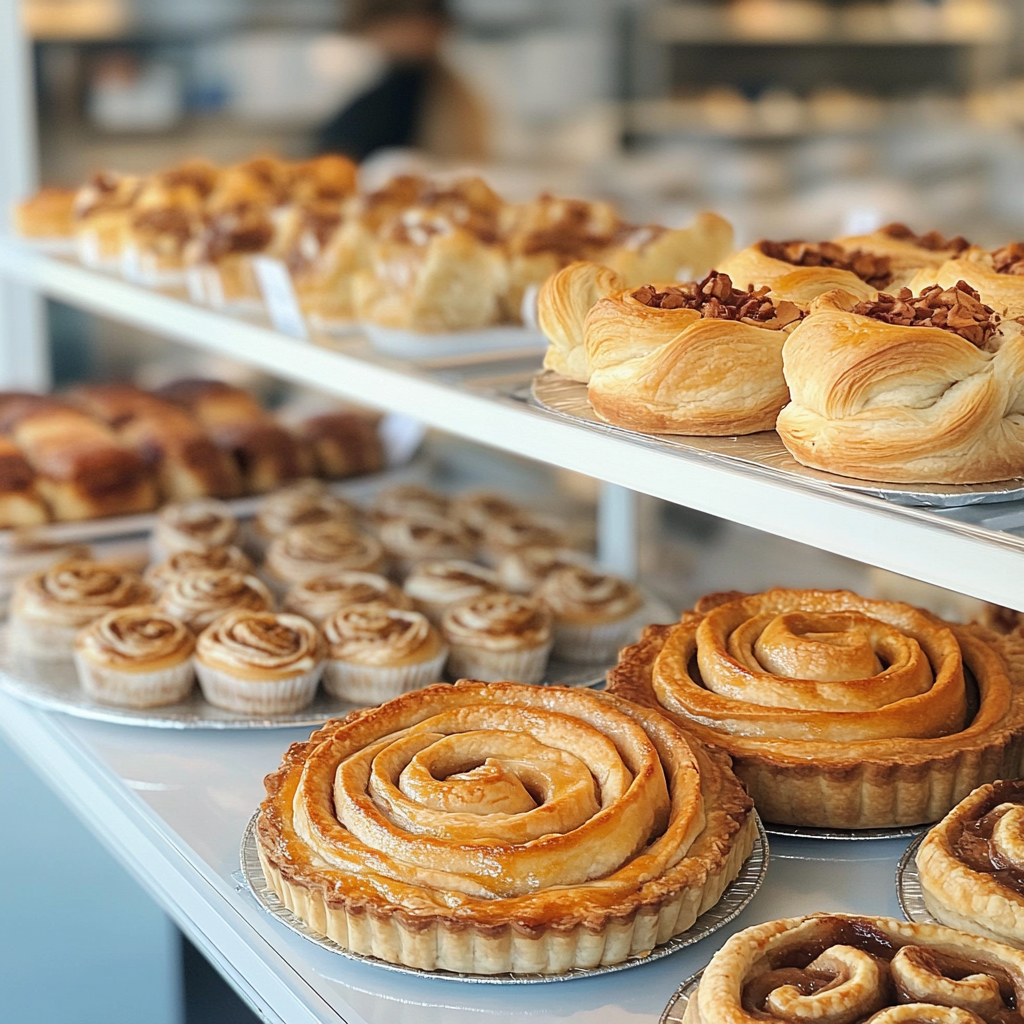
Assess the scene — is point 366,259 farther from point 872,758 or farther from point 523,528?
point 872,758

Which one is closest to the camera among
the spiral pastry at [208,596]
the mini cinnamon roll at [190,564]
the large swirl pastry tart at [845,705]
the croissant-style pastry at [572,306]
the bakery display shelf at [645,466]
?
the bakery display shelf at [645,466]

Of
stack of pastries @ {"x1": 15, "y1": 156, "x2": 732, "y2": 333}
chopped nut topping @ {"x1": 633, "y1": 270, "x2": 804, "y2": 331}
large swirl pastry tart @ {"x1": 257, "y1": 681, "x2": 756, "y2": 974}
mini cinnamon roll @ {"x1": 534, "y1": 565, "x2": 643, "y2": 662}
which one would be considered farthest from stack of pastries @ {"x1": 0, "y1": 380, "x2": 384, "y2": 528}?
chopped nut topping @ {"x1": 633, "y1": 270, "x2": 804, "y2": 331}

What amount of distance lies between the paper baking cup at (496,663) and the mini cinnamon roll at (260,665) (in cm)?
19

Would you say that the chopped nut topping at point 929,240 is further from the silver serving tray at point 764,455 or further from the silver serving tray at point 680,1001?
the silver serving tray at point 680,1001

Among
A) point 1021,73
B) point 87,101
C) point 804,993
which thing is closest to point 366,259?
point 804,993

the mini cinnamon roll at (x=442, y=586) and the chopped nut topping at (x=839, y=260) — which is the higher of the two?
the chopped nut topping at (x=839, y=260)

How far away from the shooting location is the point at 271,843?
129 centimetres

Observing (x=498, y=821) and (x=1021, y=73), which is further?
(x=1021, y=73)

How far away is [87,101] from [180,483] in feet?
6.51

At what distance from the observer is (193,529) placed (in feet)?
8.11

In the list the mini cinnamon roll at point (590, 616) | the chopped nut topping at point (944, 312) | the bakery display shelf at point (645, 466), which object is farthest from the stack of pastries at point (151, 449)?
the chopped nut topping at point (944, 312)

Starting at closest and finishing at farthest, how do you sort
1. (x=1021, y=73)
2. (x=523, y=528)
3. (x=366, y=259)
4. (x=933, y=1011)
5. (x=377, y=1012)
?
(x=933, y=1011)
(x=377, y=1012)
(x=366, y=259)
(x=523, y=528)
(x=1021, y=73)

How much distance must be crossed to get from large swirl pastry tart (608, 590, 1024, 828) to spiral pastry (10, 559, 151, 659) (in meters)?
0.88

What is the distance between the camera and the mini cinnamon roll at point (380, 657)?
184 cm
